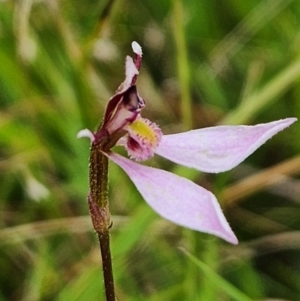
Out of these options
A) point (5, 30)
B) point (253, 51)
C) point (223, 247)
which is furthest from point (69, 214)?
point (253, 51)

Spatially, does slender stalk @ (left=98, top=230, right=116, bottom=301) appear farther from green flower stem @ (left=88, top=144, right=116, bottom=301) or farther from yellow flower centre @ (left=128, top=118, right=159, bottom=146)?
yellow flower centre @ (left=128, top=118, right=159, bottom=146)

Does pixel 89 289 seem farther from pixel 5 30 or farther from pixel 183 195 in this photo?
pixel 5 30

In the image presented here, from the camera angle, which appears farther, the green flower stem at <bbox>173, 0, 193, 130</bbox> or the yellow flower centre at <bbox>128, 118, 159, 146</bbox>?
the green flower stem at <bbox>173, 0, 193, 130</bbox>

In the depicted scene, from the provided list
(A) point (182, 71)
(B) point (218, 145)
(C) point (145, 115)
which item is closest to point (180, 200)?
(B) point (218, 145)

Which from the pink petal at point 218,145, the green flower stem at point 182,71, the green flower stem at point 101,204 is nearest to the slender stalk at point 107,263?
the green flower stem at point 101,204

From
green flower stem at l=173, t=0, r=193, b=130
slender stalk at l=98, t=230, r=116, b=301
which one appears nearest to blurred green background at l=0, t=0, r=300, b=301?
green flower stem at l=173, t=0, r=193, b=130

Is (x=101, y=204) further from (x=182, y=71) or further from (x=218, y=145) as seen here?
(x=182, y=71)

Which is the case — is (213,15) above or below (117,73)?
above

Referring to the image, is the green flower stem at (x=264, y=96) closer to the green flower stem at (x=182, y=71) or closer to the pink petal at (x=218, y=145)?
the green flower stem at (x=182, y=71)
